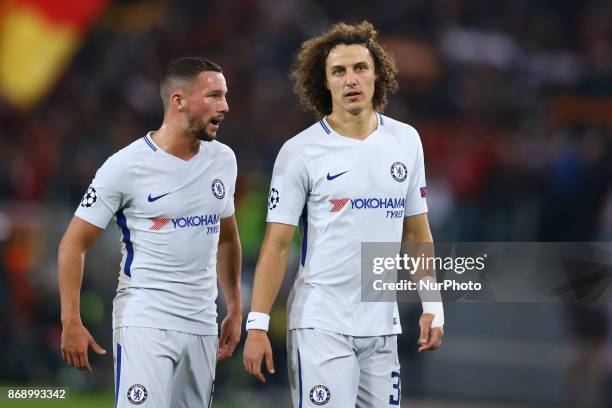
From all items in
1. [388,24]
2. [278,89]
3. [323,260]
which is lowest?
[323,260]

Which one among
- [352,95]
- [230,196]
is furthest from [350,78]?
[230,196]

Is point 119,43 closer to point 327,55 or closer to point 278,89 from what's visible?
point 278,89

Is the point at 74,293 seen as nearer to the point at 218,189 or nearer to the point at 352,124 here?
the point at 218,189

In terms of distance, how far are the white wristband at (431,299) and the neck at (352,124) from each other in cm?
70

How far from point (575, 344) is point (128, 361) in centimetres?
529

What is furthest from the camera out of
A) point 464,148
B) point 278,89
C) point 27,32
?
point 27,32

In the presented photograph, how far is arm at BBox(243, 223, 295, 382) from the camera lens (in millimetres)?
5027

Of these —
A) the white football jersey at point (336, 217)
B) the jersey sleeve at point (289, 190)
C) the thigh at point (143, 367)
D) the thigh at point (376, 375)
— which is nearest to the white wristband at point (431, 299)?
the white football jersey at point (336, 217)

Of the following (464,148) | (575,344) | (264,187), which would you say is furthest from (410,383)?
(464,148)

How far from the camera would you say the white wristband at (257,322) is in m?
5.04

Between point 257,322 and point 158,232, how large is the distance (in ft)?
2.08

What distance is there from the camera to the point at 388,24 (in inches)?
563

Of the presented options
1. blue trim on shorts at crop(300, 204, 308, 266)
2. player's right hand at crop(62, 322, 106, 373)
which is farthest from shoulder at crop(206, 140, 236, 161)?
player's right hand at crop(62, 322, 106, 373)

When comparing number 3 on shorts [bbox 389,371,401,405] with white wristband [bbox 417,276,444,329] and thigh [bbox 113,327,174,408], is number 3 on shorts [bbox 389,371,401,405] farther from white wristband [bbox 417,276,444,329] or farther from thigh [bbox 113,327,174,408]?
thigh [bbox 113,327,174,408]
